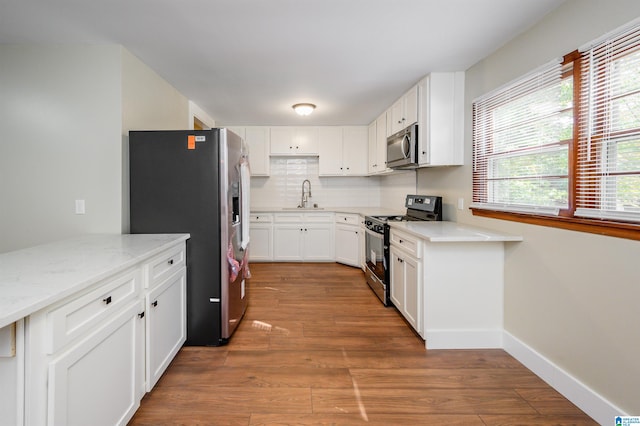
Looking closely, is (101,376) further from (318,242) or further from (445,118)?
(318,242)

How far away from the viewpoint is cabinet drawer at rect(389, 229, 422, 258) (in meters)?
2.49

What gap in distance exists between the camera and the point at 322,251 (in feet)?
17.1

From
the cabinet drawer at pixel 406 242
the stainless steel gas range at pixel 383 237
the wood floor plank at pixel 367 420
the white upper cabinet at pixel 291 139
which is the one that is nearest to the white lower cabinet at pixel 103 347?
the wood floor plank at pixel 367 420

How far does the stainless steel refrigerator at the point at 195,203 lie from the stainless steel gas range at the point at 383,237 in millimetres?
1577

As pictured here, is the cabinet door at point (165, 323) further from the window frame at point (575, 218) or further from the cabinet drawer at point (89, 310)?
the window frame at point (575, 218)

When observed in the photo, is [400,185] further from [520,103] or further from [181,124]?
[181,124]

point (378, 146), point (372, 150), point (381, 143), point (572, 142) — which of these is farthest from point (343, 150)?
point (572, 142)

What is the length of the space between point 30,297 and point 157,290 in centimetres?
94

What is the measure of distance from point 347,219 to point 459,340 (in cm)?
273

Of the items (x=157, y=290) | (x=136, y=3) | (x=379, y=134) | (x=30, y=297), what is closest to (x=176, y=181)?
(x=157, y=290)

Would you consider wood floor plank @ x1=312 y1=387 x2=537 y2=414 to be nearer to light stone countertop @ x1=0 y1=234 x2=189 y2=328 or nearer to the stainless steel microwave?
light stone countertop @ x1=0 y1=234 x2=189 y2=328

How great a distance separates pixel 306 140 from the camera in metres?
5.33

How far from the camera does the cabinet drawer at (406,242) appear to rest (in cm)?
249

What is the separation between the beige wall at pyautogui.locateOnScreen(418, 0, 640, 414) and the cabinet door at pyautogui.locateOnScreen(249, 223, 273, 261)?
11.1ft
